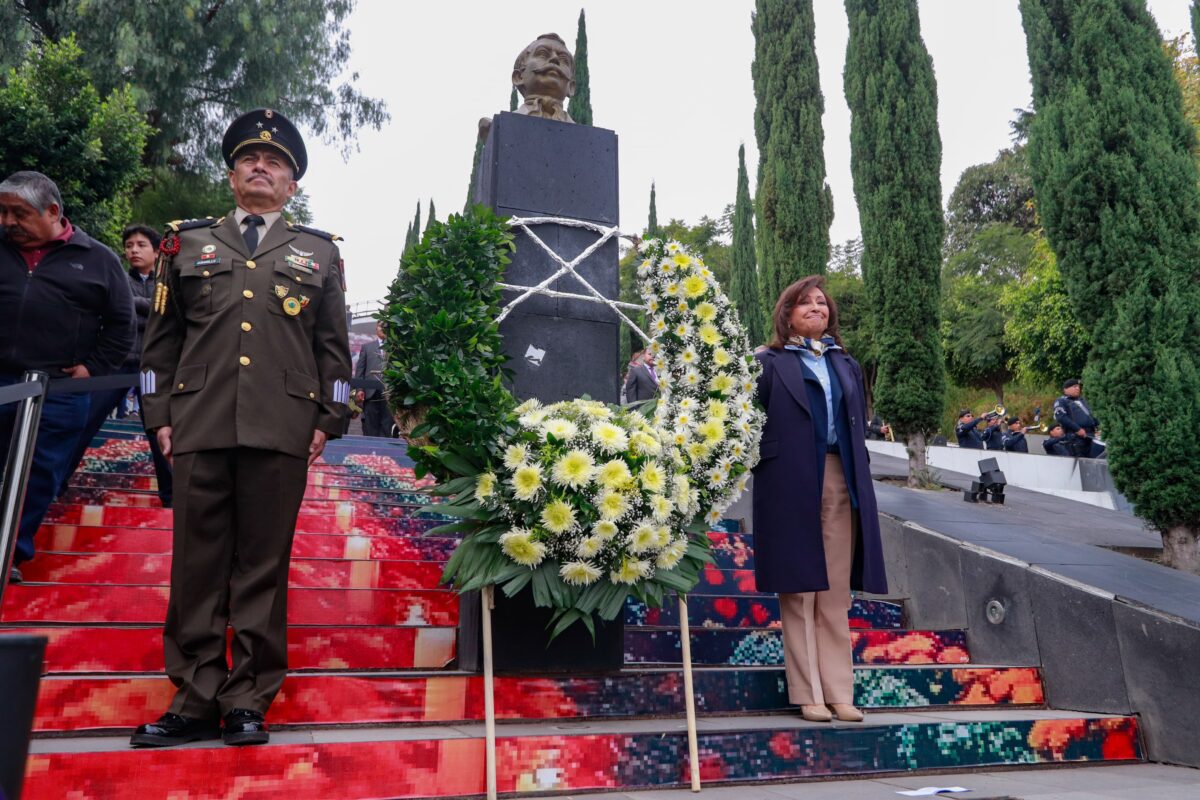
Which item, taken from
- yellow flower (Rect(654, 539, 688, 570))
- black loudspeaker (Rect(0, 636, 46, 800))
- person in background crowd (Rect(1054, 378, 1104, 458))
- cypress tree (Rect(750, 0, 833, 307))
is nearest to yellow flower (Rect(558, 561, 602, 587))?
yellow flower (Rect(654, 539, 688, 570))

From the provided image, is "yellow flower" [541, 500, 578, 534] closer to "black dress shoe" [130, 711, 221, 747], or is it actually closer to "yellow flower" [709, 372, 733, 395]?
"yellow flower" [709, 372, 733, 395]

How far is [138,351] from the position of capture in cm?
561

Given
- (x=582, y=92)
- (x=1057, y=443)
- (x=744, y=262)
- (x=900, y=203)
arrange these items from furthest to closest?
(x=744, y=262)
(x=582, y=92)
(x=1057, y=443)
(x=900, y=203)

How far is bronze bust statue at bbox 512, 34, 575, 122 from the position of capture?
4.60m

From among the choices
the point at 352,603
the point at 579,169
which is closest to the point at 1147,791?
the point at 352,603

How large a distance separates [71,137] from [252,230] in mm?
9300

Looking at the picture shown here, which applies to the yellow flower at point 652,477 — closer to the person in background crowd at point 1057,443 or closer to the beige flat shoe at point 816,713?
the beige flat shoe at point 816,713

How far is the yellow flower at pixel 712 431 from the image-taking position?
3.63 metres

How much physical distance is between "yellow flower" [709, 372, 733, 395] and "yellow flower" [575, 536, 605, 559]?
37.8 inches

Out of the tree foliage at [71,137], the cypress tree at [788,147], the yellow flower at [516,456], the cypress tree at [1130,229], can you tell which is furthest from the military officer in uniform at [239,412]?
the cypress tree at [788,147]

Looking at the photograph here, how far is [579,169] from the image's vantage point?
4480 millimetres

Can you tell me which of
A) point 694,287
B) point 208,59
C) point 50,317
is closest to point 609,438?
point 694,287

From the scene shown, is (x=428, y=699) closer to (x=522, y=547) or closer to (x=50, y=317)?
(x=522, y=547)

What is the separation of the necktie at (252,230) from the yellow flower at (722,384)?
74.0 inches
